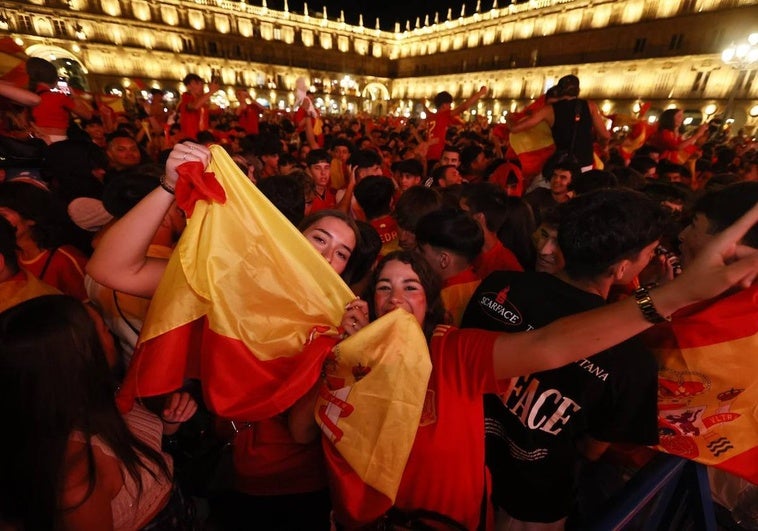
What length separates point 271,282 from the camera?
1785 mm

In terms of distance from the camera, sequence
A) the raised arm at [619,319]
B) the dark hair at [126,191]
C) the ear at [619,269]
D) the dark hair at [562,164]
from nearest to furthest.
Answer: the raised arm at [619,319] < the ear at [619,269] < the dark hair at [126,191] < the dark hair at [562,164]

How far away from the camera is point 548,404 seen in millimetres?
1753

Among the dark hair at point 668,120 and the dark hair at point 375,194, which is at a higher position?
the dark hair at point 668,120

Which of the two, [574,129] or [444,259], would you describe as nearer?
[444,259]

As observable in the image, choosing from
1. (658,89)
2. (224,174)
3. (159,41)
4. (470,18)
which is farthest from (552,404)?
(470,18)

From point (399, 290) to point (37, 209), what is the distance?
242 centimetres

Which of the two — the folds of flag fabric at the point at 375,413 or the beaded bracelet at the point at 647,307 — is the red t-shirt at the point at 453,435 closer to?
the folds of flag fabric at the point at 375,413

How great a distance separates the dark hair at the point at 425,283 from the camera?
6.53 ft

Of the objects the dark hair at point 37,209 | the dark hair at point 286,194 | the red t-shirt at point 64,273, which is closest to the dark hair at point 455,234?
the dark hair at point 286,194

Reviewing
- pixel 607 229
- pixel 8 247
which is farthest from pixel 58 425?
pixel 607 229

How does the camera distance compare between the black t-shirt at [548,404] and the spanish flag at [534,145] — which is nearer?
the black t-shirt at [548,404]

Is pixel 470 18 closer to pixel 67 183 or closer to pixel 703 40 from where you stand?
pixel 703 40

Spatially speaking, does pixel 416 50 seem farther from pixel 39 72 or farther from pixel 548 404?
pixel 548 404

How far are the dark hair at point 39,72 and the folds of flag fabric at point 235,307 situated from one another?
5.99 metres
